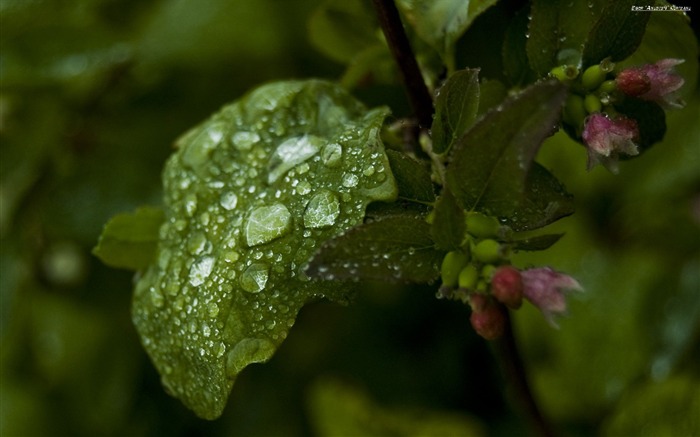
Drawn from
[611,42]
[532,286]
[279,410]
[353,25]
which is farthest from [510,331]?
[279,410]

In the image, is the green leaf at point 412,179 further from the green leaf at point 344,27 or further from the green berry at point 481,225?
the green leaf at point 344,27

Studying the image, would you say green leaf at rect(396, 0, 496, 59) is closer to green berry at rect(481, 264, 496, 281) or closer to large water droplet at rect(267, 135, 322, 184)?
large water droplet at rect(267, 135, 322, 184)

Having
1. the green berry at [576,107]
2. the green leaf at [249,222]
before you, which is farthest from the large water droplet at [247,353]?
the green berry at [576,107]

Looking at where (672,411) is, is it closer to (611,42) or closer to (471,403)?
(471,403)

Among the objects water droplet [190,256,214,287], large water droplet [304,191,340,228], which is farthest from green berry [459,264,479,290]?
water droplet [190,256,214,287]

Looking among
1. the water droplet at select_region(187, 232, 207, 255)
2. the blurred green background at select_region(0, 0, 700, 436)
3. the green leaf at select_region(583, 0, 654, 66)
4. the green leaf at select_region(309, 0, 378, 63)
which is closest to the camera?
the green leaf at select_region(583, 0, 654, 66)
